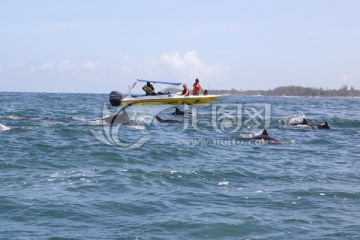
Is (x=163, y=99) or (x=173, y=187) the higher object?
(x=163, y=99)

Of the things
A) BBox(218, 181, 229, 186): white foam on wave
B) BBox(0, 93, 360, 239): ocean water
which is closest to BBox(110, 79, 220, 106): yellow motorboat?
BBox(0, 93, 360, 239): ocean water

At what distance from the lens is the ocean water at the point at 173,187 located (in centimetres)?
1023

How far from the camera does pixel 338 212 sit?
1168 cm

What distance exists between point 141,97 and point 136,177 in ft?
84.6

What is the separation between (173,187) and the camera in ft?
44.9

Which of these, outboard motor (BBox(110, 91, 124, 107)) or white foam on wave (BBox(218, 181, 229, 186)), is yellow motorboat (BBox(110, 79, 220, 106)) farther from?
white foam on wave (BBox(218, 181, 229, 186))

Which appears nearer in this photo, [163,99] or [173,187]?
[173,187]

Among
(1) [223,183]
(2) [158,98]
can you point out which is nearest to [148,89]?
(2) [158,98]

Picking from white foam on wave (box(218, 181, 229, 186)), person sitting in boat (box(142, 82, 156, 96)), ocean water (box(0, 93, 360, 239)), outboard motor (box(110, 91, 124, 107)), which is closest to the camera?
ocean water (box(0, 93, 360, 239))

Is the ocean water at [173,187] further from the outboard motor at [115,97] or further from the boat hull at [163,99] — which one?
the outboard motor at [115,97]

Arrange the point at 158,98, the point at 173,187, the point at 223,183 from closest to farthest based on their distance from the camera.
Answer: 1. the point at 173,187
2. the point at 223,183
3. the point at 158,98

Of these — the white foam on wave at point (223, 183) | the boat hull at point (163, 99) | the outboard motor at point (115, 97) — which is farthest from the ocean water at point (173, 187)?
the outboard motor at point (115, 97)

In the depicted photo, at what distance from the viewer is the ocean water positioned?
1023cm

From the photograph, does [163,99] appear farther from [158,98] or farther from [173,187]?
[173,187]
